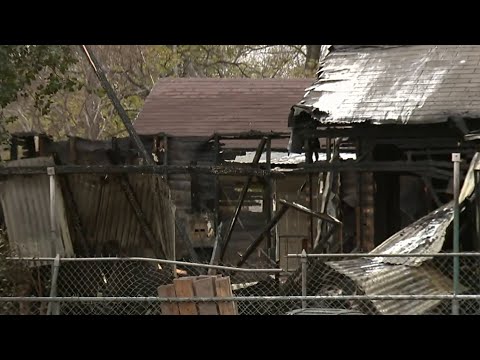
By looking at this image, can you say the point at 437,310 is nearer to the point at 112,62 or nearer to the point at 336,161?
the point at 336,161

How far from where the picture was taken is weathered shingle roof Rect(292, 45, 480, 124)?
13852mm

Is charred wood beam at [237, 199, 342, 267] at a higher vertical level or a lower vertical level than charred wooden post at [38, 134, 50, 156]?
lower

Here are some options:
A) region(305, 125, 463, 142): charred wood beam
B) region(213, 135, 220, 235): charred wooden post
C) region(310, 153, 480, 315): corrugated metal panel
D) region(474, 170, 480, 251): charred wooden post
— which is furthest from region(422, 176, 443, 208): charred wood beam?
region(213, 135, 220, 235): charred wooden post

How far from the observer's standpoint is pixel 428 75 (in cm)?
1489

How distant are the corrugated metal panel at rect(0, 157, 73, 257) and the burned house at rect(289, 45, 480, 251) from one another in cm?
443

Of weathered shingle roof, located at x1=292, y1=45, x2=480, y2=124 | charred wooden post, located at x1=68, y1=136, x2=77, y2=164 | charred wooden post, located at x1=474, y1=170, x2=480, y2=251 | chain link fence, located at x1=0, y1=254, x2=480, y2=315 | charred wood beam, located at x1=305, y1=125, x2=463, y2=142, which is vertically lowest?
chain link fence, located at x1=0, y1=254, x2=480, y2=315

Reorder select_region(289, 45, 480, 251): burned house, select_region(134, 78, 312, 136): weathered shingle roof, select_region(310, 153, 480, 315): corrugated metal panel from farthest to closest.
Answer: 1. select_region(134, 78, 312, 136): weathered shingle roof
2. select_region(289, 45, 480, 251): burned house
3. select_region(310, 153, 480, 315): corrugated metal panel

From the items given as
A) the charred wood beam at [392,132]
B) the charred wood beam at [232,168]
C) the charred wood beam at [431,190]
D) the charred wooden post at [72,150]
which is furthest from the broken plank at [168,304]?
the charred wood beam at [392,132]

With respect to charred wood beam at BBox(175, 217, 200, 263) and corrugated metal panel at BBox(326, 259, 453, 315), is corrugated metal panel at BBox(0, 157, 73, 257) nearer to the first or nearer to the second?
charred wood beam at BBox(175, 217, 200, 263)

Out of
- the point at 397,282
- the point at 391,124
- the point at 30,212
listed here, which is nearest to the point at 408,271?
the point at 397,282

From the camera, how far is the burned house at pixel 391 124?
13773mm

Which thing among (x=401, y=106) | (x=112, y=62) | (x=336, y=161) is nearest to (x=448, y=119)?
(x=401, y=106)

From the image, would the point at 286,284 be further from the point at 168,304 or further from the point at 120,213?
the point at 120,213

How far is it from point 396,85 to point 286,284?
4796 millimetres
